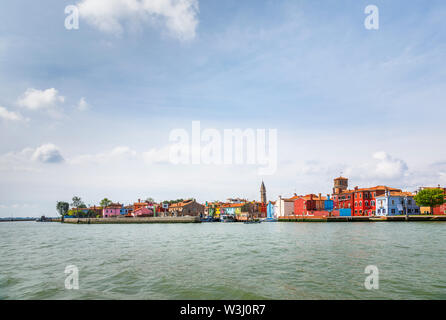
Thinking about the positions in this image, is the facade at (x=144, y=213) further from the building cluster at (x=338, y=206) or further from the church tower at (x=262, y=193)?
the church tower at (x=262, y=193)

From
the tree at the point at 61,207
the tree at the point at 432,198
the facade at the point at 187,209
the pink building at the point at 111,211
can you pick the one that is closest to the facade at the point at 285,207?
the facade at the point at 187,209

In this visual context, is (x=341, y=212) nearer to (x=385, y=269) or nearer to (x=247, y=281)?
(x=385, y=269)

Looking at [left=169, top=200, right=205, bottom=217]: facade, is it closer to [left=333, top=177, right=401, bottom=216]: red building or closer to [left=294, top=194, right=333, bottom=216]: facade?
[left=294, top=194, right=333, bottom=216]: facade

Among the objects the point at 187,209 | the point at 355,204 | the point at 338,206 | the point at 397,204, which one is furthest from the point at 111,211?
the point at 397,204

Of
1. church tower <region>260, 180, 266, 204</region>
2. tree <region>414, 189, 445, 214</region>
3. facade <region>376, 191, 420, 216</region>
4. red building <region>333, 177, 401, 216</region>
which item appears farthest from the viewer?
church tower <region>260, 180, 266, 204</region>

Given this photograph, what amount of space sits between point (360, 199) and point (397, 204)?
10510mm

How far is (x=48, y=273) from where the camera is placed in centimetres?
1791

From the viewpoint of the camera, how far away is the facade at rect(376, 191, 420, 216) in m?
82.9

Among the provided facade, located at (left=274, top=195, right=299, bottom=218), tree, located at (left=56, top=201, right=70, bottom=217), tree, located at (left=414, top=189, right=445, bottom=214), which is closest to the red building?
tree, located at (left=414, top=189, right=445, bottom=214)

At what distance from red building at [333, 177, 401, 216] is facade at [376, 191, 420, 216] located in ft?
9.91

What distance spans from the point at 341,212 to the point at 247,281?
89.2 meters
